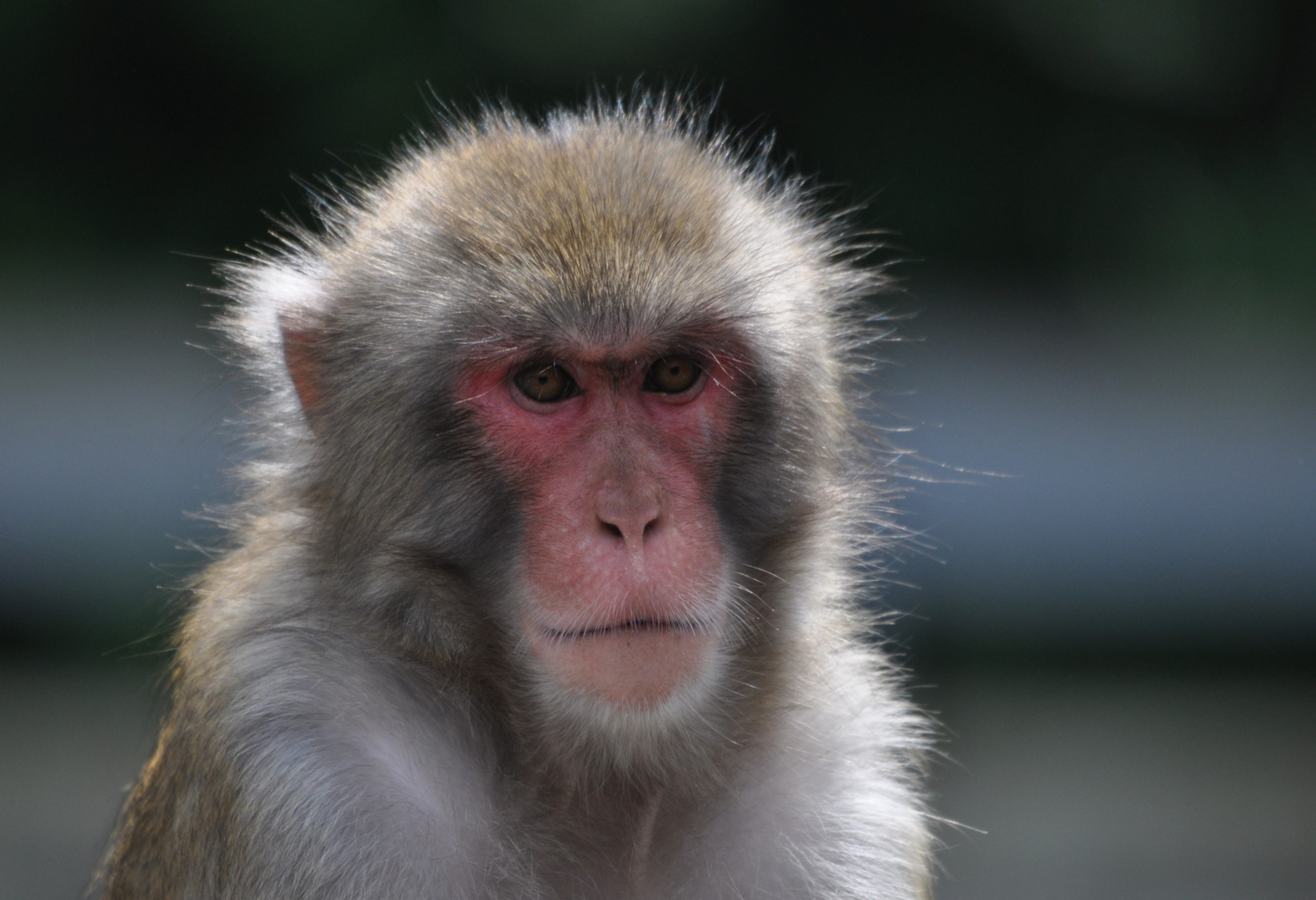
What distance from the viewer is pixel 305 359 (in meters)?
2.79

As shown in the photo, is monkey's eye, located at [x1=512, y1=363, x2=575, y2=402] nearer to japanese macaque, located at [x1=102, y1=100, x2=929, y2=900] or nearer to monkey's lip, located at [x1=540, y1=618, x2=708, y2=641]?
japanese macaque, located at [x1=102, y1=100, x2=929, y2=900]

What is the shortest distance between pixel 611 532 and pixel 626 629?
0.16 m

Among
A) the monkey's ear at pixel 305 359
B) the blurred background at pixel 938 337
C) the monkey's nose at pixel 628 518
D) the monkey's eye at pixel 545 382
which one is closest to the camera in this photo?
the monkey's nose at pixel 628 518

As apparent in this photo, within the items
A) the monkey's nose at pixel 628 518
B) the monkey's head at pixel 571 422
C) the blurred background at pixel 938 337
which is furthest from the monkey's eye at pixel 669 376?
the blurred background at pixel 938 337

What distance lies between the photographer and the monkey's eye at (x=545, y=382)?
2520 mm

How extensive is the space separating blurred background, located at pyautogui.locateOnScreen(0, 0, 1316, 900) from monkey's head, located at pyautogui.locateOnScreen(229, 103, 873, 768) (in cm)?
315

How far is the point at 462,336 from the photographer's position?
2.54 meters

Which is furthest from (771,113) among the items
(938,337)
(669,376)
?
(669,376)

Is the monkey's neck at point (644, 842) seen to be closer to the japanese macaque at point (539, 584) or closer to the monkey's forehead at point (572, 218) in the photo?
the japanese macaque at point (539, 584)

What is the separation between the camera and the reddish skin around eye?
2.34m

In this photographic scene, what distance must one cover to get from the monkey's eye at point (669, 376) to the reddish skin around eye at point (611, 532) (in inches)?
1.4

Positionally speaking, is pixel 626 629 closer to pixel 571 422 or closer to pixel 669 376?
pixel 571 422

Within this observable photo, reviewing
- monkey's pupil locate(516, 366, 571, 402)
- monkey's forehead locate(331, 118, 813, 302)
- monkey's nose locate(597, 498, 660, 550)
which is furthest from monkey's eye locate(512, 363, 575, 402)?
monkey's nose locate(597, 498, 660, 550)

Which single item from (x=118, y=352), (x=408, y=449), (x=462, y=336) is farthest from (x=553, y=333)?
(x=118, y=352)
